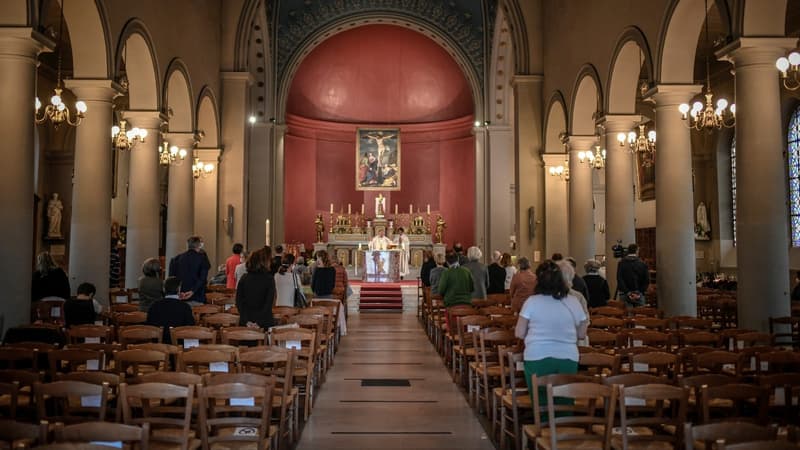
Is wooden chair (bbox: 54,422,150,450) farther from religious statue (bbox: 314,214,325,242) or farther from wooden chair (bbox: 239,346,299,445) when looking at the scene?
religious statue (bbox: 314,214,325,242)

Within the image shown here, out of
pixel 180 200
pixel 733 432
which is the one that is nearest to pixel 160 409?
pixel 733 432

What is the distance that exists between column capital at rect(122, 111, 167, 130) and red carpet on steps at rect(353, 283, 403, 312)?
928 cm

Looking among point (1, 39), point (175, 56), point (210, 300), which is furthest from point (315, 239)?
point (1, 39)

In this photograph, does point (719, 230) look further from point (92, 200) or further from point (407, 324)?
point (92, 200)

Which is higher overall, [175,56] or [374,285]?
[175,56]

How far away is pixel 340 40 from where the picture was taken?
2889cm

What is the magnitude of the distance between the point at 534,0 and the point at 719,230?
355 inches

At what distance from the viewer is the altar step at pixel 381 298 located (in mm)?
21656

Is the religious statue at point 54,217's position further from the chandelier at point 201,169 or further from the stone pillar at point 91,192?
the stone pillar at point 91,192

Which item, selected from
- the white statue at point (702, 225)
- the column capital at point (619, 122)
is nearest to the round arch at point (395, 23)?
the white statue at point (702, 225)

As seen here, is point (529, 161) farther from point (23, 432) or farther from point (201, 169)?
point (23, 432)

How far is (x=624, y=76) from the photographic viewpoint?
45.8 feet

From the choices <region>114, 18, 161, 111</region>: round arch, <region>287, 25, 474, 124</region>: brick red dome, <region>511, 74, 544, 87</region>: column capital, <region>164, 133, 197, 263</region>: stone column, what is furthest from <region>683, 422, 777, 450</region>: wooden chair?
<region>287, 25, 474, 124</region>: brick red dome

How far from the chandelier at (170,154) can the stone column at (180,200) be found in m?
0.11
